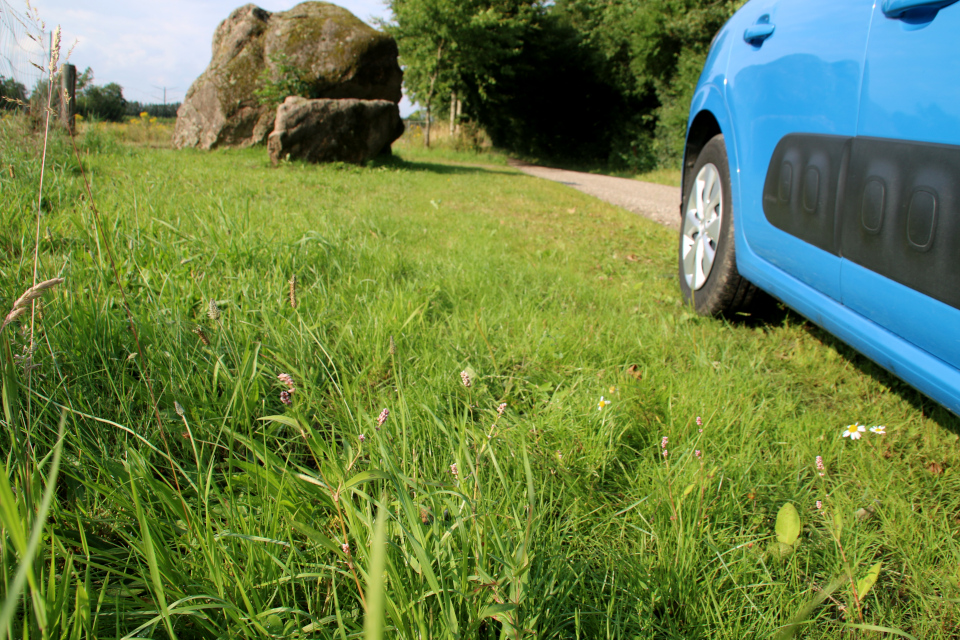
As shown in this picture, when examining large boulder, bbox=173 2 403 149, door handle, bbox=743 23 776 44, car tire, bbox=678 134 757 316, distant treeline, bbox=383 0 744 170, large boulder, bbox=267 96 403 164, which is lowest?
car tire, bbox=678 134 757 316

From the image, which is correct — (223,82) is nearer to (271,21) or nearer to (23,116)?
(271,21)

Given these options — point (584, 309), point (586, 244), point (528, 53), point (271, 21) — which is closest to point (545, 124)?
point (528, 53)

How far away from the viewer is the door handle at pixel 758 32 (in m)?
2.33

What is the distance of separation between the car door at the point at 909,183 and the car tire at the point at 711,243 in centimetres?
92

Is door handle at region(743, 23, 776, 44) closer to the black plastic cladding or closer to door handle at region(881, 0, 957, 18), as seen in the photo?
the black plastic cladding

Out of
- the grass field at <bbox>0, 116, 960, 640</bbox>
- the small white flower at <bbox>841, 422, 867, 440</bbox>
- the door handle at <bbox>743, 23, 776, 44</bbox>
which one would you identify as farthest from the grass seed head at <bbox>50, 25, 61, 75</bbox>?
the door handle at <bbox>743, 23, 776, 44</bbox>

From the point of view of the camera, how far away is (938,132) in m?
1.37

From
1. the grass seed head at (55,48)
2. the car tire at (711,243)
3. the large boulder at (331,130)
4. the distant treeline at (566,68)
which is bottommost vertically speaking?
the car tire at (711,243)

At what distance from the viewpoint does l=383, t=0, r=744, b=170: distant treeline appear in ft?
65.2

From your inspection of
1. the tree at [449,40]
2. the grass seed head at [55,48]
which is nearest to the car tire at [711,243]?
the grass seed head at [55,48]

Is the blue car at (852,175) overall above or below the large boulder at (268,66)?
below

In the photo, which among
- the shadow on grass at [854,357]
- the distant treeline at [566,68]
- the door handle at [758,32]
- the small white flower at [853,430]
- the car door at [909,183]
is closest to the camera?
the car door at [909,183]

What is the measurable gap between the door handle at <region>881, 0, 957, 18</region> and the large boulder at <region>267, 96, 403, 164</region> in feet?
28.2

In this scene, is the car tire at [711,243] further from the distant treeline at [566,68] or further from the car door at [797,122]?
the distant treeline at [566,68]
